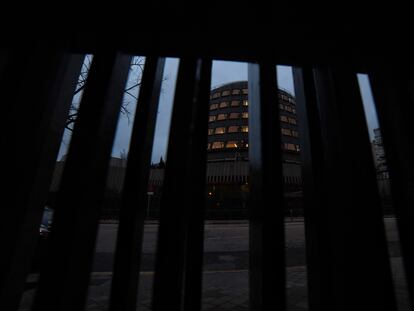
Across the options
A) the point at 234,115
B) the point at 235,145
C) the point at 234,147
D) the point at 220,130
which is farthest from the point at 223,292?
the point at 234,115

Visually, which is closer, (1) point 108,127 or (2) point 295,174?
(1) point 108,127

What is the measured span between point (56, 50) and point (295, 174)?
34191mm

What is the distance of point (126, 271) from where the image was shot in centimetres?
205

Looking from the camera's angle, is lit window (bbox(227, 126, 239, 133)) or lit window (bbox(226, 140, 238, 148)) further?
lit window (bbox(227, 126, 239, 133))

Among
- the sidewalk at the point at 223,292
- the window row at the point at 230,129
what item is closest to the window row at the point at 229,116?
the window row at the point at 230,129

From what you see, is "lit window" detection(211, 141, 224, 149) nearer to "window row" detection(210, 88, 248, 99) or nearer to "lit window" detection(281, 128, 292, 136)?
"window row" detection(210, 88, 248, 99)

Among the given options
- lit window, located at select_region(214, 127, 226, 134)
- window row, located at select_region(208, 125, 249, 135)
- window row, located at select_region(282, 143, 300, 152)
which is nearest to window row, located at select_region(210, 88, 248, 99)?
window row, located at select_region(208, 125, 249, 135)

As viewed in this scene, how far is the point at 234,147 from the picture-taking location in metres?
46.4

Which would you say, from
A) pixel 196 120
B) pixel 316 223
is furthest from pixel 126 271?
pixel 316 223

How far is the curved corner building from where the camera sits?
32812mm

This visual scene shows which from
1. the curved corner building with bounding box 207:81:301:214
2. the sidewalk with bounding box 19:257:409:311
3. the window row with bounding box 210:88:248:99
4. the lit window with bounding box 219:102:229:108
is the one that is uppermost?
the window row with bounding box 210:88:248:99

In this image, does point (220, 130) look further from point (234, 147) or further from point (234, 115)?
point (234, 147)

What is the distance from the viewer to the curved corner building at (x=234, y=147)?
32812 millimetres

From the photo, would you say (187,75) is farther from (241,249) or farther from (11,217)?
(241,249)
